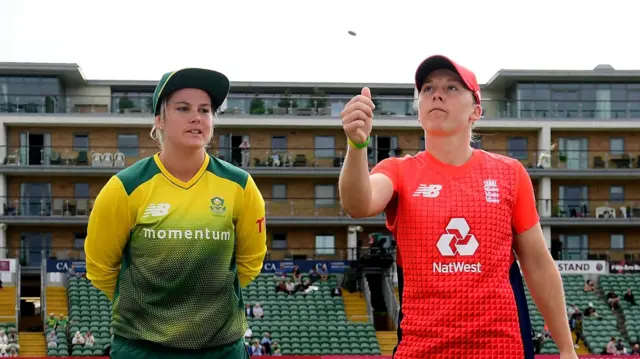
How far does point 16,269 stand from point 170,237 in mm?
37170

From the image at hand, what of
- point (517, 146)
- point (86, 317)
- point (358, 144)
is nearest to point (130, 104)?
point (86, 317)

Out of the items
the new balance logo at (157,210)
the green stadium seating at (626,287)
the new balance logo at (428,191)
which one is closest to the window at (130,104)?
the green stadium seating at (626,287)

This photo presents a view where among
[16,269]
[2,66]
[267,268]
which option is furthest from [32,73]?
[267,268]

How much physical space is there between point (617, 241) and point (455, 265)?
44767 mm

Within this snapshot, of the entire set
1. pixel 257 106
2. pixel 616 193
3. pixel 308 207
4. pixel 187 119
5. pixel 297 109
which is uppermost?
pixel 257 106

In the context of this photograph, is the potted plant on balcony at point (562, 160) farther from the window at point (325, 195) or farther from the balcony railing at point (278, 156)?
the window at point (325, 195)

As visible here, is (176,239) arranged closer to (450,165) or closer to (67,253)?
(450,165)

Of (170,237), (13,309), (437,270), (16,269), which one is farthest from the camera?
(16,269)

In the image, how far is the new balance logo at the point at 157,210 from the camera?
641cm

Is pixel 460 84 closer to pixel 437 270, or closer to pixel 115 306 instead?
pixel 437 270

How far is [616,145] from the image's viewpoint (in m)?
48.9

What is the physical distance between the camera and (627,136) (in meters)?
49.0

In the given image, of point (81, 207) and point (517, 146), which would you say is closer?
point (81, 207)

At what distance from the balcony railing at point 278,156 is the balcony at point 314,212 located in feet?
5.79
